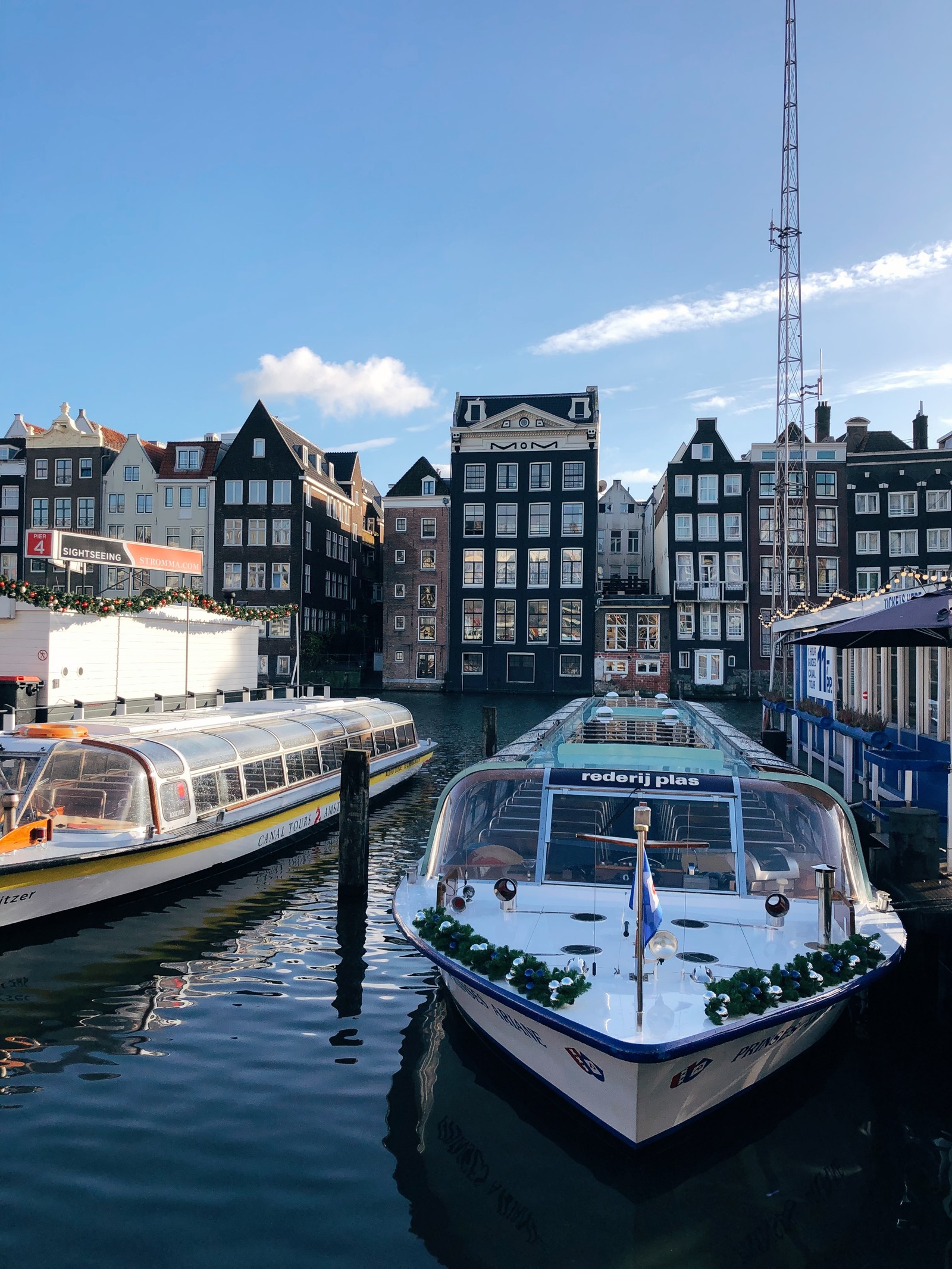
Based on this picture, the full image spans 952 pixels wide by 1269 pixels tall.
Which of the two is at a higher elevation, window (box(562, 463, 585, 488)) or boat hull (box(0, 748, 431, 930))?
window (box(562, 463, 585, 488))

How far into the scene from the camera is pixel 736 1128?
7.86 metres

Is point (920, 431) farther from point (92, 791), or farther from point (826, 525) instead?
point (92, 791)

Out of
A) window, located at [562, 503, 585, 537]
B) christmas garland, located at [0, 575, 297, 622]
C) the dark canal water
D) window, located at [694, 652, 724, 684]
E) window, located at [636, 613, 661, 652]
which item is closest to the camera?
the dark canal water

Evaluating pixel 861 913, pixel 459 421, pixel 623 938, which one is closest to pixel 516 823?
pixel 623 938

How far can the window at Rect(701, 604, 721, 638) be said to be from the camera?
63688 millimetres

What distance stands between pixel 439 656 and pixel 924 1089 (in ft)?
197

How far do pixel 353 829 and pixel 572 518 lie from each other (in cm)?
5277

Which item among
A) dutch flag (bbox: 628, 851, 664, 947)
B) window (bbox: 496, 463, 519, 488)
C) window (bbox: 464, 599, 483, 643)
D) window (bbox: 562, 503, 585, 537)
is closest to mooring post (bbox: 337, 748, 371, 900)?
dutch flag (bbox: 628, 851, 664, 947)

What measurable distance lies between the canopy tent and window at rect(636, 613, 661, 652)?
4884 cm

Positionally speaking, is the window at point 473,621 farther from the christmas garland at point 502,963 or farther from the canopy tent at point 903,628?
the christmas garland at point 502,963

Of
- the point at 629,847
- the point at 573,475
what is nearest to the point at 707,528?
the point at 573,475

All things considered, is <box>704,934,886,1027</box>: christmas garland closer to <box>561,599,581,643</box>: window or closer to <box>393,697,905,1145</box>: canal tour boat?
<box>393,697,905,1145</box>: canal tour boat

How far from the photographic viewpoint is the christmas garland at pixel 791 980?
277 inches

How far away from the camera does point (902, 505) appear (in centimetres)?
6334
